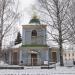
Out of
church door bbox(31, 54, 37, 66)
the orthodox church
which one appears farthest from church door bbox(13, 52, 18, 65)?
church door bbox(31, 54, 37, 66)

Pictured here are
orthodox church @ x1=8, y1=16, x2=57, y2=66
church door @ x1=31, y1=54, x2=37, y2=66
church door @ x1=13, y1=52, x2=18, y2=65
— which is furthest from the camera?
church door @ x1=13, y1=52, x2=18, y2=65

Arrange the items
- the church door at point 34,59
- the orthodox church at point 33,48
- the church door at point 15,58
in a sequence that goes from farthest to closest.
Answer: the church door at point 15,58
the orthodox church at point 33,48
the church door at point 34,59

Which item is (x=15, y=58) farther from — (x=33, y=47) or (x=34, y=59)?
(x=33, y=47)

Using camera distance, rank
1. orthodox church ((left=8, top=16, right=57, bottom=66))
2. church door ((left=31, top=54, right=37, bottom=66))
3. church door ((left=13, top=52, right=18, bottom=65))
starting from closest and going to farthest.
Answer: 1. church door ((left=31, top=54, right=37, bottom=66))
2. orthodox church ((left=8, top=16, right=57, bottom=66))
3. church door ((left=13, top=52, right=18, bottom=65))

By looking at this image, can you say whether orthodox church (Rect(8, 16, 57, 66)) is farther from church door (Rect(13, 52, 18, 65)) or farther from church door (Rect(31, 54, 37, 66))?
church door (Rect(13, 52, 18, 65))

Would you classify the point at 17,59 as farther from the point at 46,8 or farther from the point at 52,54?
the point at 46,8

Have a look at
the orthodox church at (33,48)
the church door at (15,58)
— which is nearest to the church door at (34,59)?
the orthodox church at (33,48)

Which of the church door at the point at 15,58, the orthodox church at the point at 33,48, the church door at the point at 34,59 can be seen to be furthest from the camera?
the church door at the point at 15,58

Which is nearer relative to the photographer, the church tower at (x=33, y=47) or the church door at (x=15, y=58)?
the church tower at (x=33, y=47)

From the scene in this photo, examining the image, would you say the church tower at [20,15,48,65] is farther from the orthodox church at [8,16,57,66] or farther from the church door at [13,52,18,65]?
the church door at [13,52,18,65]

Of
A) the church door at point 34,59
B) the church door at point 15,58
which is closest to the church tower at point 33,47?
the church door at point 34,59

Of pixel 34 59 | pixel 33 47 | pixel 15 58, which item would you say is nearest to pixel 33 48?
pixel 33 47

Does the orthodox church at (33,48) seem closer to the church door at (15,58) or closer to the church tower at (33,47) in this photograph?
the church tower at (33,47)

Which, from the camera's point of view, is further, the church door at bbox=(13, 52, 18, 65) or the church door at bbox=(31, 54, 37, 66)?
the church door at bbox=(13, 52, 18, 65)
